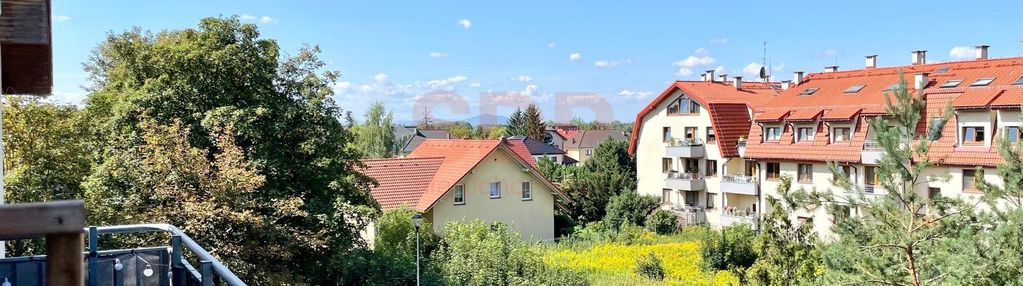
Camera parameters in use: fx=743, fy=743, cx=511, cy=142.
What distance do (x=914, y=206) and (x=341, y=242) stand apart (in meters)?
11.3

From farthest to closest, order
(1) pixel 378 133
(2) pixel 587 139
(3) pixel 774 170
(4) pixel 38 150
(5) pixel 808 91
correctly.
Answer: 1. (2) pixel 587 139
2. (1) pixel 378 133
3. (5) pixel 808 91
4. (3) pixel 774 170
5. (4) pixel 38 150

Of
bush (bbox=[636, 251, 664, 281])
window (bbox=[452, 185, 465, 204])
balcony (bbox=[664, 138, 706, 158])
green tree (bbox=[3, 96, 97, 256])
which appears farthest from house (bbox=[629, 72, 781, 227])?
green tree (bbox=[3, 96, 97, 256])

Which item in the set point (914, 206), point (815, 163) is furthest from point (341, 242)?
point (815, 163)

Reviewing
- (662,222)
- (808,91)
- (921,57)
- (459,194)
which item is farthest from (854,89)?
(459,194)

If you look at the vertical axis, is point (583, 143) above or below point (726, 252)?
above

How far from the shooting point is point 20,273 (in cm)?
368

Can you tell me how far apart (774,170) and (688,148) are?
4.32 m

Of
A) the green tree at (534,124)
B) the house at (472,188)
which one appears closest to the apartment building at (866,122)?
the house at (472,188)

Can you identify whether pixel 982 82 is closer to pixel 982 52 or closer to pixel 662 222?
pixel 982 52

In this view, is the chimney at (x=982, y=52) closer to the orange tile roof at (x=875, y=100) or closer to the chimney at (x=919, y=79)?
the orange tile roof at (x=875, y=100)

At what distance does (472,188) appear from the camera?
27297 mm

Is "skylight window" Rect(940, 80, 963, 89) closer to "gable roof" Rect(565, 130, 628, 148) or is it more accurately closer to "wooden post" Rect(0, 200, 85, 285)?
"wooden post" Rect(0, 200, 85, 285)

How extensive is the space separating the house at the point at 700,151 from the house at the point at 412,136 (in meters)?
34.8

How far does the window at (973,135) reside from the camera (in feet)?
75.6
